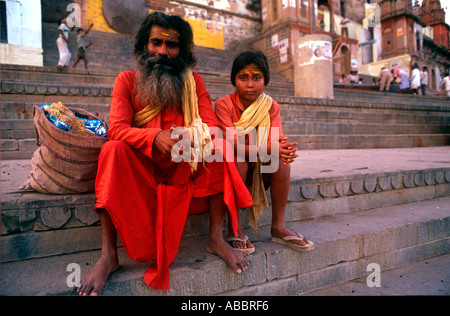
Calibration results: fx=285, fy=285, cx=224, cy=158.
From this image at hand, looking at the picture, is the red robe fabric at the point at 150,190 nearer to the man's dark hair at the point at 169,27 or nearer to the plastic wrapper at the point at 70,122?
the plastic wrapper at the point at 70,122

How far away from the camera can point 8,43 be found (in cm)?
1045

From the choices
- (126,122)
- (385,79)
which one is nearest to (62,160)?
(126,122)

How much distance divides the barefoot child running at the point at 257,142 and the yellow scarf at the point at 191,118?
8.9 inches

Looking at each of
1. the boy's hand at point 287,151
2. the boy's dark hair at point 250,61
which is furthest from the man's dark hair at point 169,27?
the boy's hand at point 287,151

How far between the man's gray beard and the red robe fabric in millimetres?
113

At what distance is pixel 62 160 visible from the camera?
5.72 feet

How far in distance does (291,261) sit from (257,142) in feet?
2.79

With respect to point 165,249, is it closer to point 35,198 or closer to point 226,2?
point 35,198

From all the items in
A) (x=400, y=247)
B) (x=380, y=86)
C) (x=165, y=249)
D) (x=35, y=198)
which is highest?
(x=380, y=86)

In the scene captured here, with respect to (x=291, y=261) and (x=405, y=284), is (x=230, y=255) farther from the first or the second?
(x=405, y=284)

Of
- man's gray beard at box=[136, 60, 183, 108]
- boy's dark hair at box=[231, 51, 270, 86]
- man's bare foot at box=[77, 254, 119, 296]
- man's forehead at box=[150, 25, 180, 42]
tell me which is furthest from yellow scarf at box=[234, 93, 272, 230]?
man's bare foot at box=[77, 254, 119, 296]

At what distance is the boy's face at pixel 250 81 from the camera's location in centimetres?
212

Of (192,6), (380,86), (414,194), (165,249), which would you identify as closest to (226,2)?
(192,6)

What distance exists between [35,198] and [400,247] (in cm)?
265
